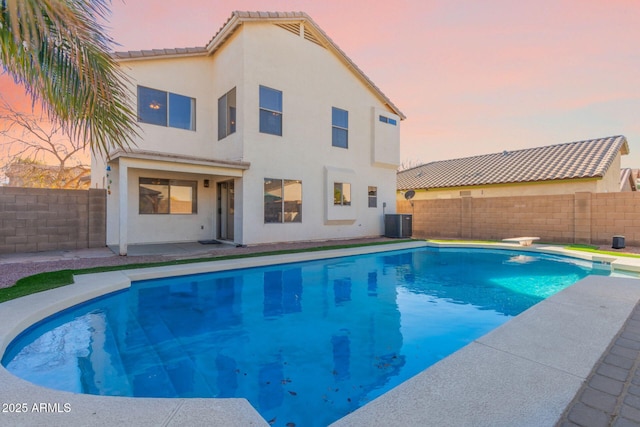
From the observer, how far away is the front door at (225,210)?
1282cm

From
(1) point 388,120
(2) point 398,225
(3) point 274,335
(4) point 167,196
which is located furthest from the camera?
(1) point 388,120

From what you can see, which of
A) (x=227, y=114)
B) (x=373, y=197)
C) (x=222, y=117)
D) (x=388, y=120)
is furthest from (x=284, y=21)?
(x=373, y=197)

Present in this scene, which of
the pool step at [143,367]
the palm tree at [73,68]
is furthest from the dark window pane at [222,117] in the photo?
the pool step at [143,367]

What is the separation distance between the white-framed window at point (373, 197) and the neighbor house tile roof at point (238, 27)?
5.27m

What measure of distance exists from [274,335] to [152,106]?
34.9 feet

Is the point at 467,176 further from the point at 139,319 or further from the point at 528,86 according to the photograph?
the point at 139,319

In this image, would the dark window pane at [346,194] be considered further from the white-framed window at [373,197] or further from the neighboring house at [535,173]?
the neighboring house at [535,173]

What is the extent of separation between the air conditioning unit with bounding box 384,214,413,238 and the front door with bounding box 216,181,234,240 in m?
7.73

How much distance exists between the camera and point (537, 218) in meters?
13.8

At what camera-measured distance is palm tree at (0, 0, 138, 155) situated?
348 cm

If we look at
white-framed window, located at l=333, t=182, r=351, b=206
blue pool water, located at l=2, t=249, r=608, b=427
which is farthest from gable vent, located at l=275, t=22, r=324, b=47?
blue pool water, located at l=2, t=249, r=608, b=427

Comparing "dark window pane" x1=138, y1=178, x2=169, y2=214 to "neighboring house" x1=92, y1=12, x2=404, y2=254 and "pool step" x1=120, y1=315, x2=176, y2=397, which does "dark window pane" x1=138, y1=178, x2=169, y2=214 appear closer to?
"neighboring house" x1=92, y1=12, x2=404, y2=254

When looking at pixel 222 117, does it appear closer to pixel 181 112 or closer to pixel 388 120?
pixel 181 112

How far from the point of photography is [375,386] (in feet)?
10.8
